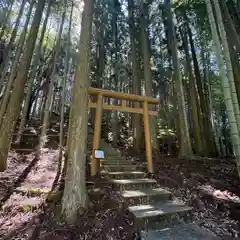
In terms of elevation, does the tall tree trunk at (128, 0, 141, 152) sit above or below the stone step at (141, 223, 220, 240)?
above

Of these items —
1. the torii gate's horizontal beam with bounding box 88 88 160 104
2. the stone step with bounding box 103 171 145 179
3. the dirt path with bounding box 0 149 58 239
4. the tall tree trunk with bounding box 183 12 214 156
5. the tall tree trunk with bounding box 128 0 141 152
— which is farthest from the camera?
the tall tree trunk with bounding box 183 12 214 156

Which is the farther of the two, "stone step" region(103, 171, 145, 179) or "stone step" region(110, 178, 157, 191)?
"stone step" region(103, 171, 145, 179)

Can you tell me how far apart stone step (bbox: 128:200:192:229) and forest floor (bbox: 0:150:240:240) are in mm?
168

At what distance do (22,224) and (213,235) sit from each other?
9.67 feet

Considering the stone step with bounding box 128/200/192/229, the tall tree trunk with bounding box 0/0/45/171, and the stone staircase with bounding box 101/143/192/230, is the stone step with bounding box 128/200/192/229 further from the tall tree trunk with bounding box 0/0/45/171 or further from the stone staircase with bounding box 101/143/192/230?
the tall tree trunk with bounding box 0/0/45/171

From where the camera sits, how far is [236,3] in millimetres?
7367

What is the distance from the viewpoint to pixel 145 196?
3811 mm

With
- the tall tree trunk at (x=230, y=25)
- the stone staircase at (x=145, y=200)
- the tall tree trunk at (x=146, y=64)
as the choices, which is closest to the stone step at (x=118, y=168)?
the stone staircase at (x=145, y=200)

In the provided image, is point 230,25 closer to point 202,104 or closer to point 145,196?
point 202,104

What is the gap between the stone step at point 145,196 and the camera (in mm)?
3655

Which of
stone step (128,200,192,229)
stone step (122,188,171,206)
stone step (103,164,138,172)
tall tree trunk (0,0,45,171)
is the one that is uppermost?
tall tree trunk (0,0,45,171)

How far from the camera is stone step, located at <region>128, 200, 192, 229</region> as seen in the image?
3124 mm

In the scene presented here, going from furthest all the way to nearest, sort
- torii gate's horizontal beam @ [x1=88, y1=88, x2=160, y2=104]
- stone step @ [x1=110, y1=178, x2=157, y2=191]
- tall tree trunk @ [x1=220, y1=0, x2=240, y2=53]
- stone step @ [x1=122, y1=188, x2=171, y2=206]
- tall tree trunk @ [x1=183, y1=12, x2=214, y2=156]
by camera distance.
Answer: tall tree trunk @ [x1=183, y1=12, x2=214, y2=156], tall tree trunk @ [x1=220, y1=0, x2=240, y2=53], torii gate's horizontal beam @ [x1=88, y1=88, x2=160, y2=104], stone step @ [x1=110, y1=178, x2=157, y2=191], stone step @ [x1=122, y1=188, x2=171, y2=206]

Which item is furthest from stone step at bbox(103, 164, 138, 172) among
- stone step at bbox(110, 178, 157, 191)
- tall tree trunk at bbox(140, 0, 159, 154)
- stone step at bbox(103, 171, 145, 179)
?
tall tree trunk at bbox(140, 0, 159, 154)
